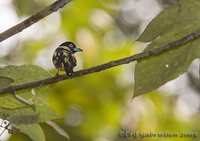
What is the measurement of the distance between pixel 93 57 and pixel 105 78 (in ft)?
0.62

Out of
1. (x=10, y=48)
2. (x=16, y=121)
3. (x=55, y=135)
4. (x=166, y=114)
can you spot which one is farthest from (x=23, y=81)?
(x=10, y=48)

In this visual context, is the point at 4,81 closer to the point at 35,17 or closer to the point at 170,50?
the point at 35,17

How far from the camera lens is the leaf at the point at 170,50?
1134mm

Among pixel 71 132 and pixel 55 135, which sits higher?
pixel 71 132

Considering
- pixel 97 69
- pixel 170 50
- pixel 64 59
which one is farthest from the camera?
pixel 170 50

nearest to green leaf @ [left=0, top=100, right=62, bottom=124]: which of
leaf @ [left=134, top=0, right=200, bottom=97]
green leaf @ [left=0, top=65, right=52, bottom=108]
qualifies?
green leaf @ [left=0, top=65, right=52, bottom=108]

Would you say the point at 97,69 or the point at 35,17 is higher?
the point at 35,17

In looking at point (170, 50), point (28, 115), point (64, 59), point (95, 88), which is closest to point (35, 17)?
point (64, 59)

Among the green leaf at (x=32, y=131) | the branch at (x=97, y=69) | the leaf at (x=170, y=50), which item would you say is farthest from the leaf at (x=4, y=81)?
the leaf at (x=170, y=50)

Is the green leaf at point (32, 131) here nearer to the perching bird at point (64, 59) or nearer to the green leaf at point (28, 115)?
the green leaf at point (28, 115)

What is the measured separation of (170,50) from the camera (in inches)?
45.9

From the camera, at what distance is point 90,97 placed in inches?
91.4

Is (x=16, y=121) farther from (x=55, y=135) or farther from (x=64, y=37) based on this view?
(x=64, y=37)

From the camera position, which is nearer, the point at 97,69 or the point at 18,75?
the point at 97,69
